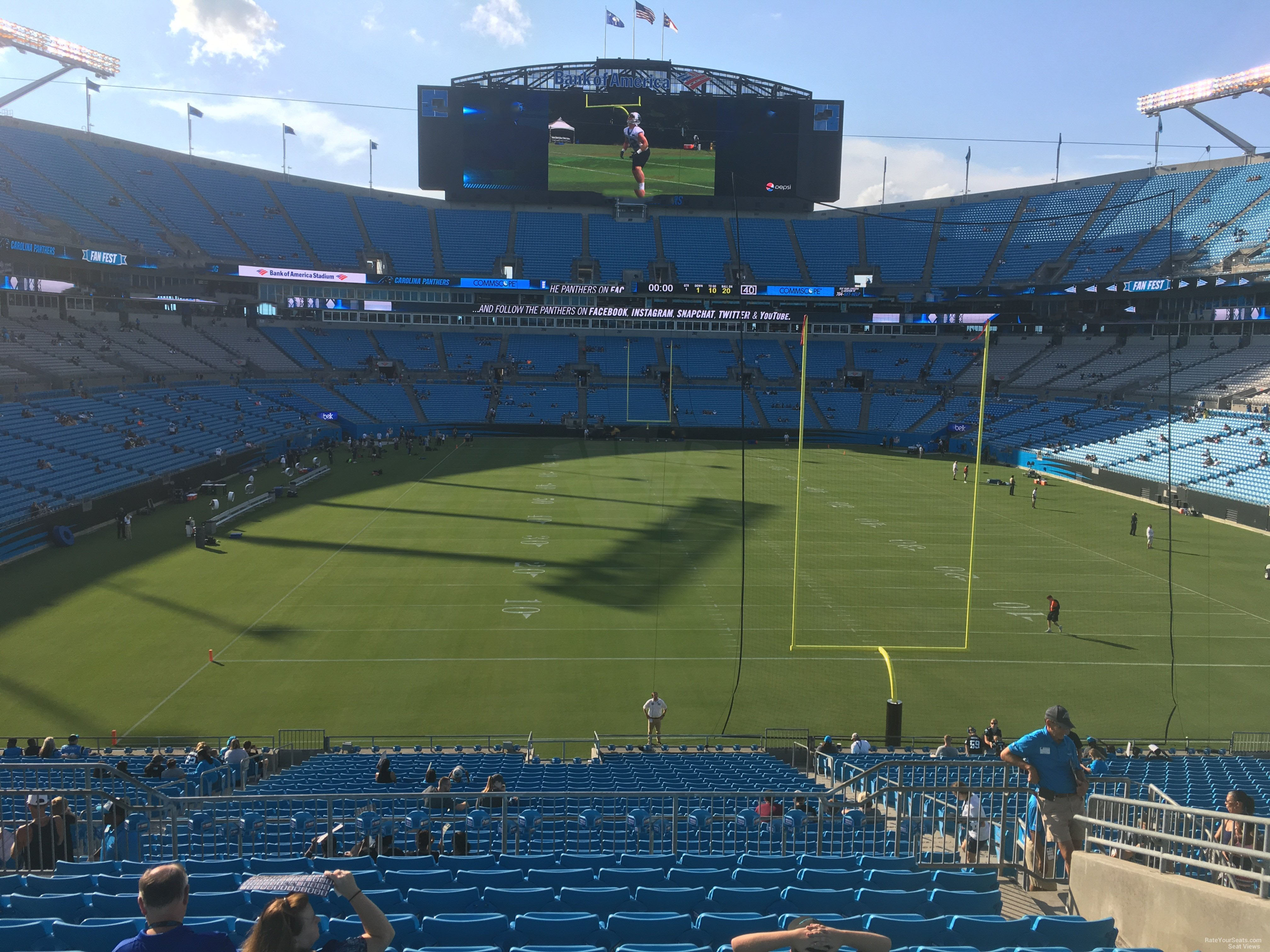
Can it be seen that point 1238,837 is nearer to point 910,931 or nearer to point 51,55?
point 910,931

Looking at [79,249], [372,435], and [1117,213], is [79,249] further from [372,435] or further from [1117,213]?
[1117,213]

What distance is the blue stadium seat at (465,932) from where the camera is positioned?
484 centimetres

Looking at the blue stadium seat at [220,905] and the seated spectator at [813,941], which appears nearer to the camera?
the seated spectator at [813,941]

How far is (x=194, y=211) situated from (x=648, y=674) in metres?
64.0

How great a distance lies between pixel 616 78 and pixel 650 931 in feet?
254

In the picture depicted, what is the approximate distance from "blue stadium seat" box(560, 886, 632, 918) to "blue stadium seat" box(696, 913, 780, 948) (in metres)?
0.73

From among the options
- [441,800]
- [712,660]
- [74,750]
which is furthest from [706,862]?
[712,660]

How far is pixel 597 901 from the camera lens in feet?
→ 18.4

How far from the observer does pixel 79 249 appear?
5159 centimetres

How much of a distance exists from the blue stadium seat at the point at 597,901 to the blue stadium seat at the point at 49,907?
3.13 metres

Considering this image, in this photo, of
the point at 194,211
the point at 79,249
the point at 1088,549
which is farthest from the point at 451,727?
the point at 194,211

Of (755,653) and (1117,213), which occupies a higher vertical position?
(1117,213)

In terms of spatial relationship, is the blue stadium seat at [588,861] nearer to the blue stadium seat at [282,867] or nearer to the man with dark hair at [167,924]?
the blue stadium seat at [282,867]

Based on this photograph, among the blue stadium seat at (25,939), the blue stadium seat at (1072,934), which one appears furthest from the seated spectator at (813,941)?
the blue stadium seat at (25,939)
